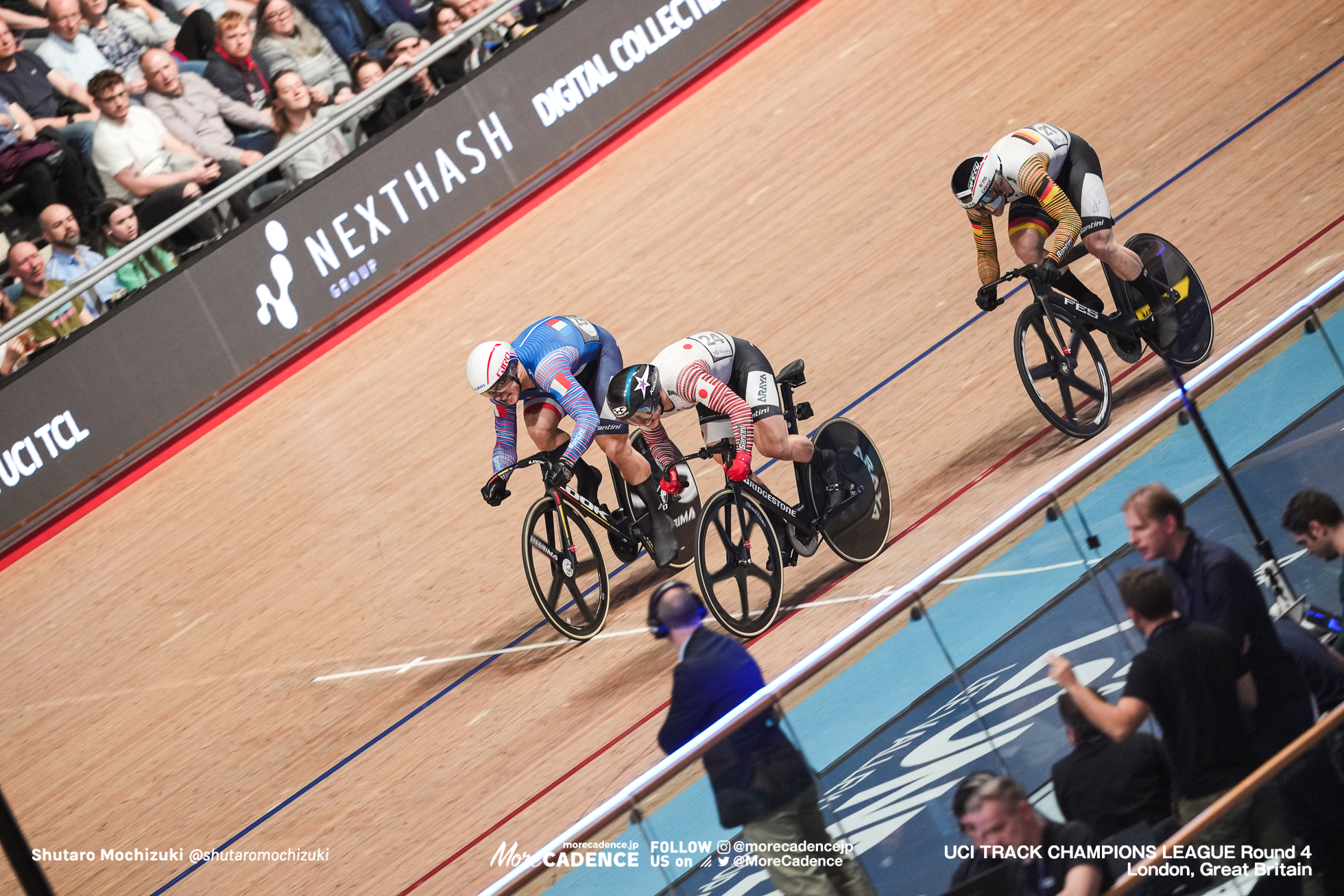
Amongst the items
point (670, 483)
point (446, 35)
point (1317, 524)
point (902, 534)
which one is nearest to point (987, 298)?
point (902, 534)

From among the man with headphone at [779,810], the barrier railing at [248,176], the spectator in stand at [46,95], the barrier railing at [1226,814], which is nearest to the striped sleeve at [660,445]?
the man with headphone at [779,810]

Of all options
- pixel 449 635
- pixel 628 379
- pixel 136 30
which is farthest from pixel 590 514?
pixel 136 30

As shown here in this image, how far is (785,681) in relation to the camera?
3.73 m

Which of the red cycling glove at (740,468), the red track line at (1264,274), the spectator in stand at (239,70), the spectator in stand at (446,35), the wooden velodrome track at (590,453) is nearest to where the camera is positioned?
the red cycling glove at (740,468)

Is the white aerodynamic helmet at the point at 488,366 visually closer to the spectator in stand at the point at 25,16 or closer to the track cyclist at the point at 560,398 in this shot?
the track cyclist at the point at 560,398

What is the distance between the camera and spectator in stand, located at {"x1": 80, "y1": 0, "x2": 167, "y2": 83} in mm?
9672

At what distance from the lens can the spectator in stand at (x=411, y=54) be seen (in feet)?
32.4

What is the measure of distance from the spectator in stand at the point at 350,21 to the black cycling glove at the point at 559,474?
5.43 metres

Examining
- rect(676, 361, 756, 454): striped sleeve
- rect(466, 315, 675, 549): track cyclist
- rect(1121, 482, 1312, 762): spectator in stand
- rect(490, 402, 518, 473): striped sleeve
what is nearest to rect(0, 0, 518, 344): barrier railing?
rect(466, 315, 675, 549): track cyclist

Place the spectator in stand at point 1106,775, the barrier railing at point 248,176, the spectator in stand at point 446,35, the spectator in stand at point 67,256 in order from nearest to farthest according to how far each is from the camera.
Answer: the spectator in stand at point 1106,775
the barrier railing at point 248,176
the spectator in stand at point 67,256
the spectator in stand at point 446,35

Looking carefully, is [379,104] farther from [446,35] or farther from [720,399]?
[720,399]

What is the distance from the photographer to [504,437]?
20.8 feet

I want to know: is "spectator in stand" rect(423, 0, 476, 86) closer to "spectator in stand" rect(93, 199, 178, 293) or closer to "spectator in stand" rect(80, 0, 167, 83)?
"spectator in stand" rect(80, 0, 167, 83)

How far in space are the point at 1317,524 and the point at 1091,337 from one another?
8.14 ft
